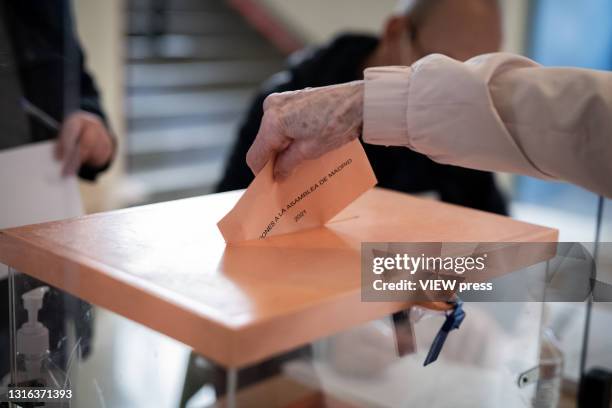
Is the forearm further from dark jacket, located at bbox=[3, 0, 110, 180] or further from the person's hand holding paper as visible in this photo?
dark jacket, located at bbox=[3, 0, 110, 180]

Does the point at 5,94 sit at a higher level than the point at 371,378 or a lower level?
higher

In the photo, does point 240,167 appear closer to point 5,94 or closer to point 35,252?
point 5,94

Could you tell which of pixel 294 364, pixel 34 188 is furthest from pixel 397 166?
pixel 294 364

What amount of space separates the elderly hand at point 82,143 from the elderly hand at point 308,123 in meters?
0.53

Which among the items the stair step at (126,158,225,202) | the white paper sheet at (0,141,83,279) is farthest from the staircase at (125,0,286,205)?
the white paper sheet at (0,141,83,279)

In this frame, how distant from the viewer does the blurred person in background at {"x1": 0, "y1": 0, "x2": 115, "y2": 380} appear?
123 centimetres

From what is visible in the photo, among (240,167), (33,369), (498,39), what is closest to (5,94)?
(240,167)

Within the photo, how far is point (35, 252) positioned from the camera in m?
0.80

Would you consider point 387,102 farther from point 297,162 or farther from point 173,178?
point 173,178

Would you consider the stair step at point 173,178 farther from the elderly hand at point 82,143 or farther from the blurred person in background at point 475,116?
the blurred person in background at point 475,116

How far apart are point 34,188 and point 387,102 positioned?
60cm

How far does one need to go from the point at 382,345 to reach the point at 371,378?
0.04 m

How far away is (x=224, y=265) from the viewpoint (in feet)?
2.55

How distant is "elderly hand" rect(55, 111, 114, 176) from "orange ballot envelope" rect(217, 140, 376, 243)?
0.51m
